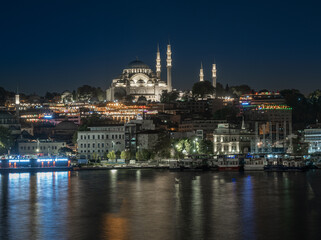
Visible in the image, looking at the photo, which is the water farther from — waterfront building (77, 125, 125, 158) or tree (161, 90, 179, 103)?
tree (161, 90, 179, 103)

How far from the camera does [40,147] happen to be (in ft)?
274

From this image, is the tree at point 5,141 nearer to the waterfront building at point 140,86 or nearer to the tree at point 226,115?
the tree at point 226,115

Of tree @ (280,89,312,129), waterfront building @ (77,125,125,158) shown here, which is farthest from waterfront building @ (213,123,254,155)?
tree @ (280,89,312,129)

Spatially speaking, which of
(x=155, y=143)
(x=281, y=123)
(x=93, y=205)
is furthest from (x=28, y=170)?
(x=281, y=123)

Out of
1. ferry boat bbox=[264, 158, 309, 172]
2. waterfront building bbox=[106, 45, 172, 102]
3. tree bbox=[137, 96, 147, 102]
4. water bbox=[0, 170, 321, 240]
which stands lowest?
water bbox=[0, 170, 321, 240]

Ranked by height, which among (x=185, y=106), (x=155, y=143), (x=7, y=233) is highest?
(x=185, y=106)

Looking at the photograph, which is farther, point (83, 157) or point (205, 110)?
point (205, 110)

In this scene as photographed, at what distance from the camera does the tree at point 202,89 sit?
114481 mm

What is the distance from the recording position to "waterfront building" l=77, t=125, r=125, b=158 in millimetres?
76500

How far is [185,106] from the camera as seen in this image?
366ft

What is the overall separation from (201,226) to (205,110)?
84210 millimetres

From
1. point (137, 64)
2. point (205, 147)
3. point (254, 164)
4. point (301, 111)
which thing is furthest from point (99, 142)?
point (137, 64)

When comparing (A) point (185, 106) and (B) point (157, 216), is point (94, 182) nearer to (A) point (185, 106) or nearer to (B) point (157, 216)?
(B) point (157, 216)

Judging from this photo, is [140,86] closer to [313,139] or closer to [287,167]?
[313,139]
